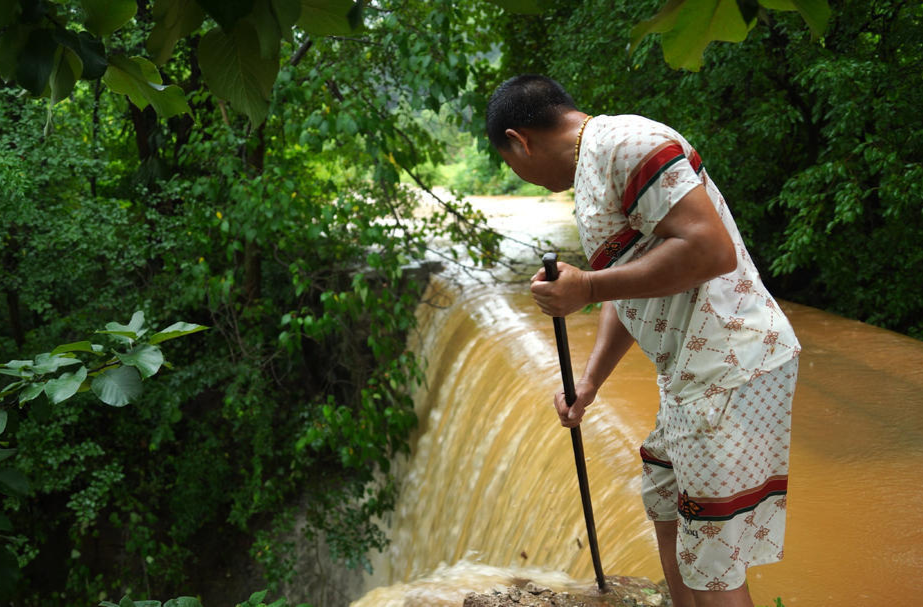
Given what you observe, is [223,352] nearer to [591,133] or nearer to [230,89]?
[591,133]

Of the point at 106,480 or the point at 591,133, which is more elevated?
the point at 591,133

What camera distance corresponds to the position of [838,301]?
559 centimetres

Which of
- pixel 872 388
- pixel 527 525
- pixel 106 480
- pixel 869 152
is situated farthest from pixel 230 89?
pixel 106 480

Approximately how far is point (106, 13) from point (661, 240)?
1.10m

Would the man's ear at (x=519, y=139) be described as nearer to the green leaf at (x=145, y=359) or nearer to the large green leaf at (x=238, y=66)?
the green leaf at (x=145, y=359)

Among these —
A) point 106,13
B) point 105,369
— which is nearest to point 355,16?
point 106,13

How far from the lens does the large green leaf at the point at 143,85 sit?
33.8 inches

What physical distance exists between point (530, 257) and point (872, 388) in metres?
4.02

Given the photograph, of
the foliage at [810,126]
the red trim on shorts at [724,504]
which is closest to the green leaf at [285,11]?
the red trim on shorts at [724,504]

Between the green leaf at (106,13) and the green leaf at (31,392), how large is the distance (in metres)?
0.72

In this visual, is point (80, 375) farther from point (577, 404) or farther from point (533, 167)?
point (577, 404)

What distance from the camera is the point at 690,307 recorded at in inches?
60.8

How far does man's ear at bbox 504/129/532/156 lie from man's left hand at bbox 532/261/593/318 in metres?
0.31

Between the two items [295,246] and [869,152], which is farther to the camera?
[295,246]
